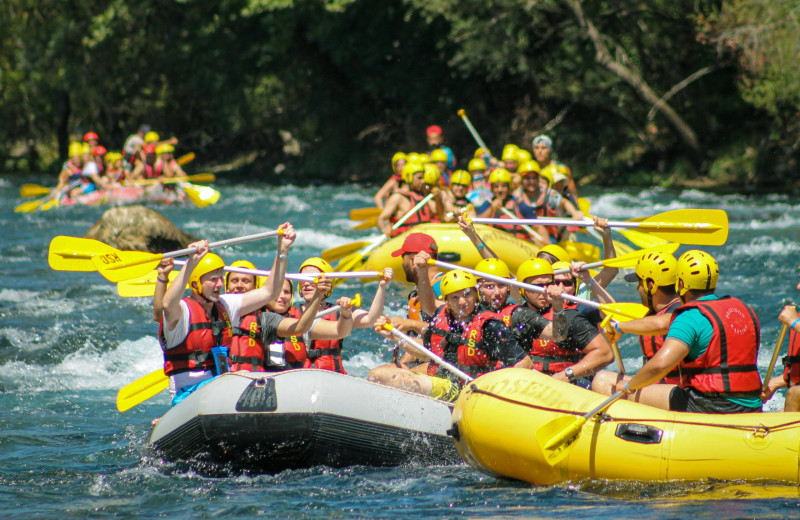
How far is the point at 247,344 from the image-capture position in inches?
225

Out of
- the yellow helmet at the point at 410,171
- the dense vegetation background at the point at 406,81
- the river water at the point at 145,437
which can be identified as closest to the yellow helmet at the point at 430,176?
the yellow helmet at the point at 410,171

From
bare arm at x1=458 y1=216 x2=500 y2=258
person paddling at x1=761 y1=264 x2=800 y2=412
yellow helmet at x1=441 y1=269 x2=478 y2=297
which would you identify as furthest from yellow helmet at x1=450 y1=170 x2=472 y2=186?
person paddling at x1=761 y1=264 x2=800 y2=412

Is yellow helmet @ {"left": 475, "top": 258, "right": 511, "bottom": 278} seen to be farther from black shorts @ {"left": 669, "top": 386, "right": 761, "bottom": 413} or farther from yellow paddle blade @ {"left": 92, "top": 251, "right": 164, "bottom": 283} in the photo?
yellow paddle blade @ {"left": 92, "top": 251, "right": 164, "bottom": 283}

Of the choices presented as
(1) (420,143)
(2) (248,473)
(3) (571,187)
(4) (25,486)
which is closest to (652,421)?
(2) (248,473)

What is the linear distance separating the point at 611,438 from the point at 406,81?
A: 70.4ft

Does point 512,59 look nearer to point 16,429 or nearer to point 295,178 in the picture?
point 295,178

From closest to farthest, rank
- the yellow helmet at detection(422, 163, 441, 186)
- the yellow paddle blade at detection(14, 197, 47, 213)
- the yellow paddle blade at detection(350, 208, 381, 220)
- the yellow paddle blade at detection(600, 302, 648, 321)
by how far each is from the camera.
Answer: the yellow paddle blade at detection(600, 302, 648, 321) < the yellow helmet at detection(422, 163, 441, 186) < the yellow paddle blade at detection(350, 208, 381, 220) < the yellow paddle blade at detection(14, 197, 47, 213)

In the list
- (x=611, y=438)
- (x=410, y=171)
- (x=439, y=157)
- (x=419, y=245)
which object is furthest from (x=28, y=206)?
(x=611, y=438)

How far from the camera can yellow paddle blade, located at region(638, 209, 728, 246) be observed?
259 inches

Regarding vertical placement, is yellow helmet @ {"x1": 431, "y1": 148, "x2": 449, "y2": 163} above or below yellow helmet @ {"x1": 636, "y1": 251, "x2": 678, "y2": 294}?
above

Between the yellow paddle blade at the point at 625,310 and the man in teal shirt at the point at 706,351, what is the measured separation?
371mm

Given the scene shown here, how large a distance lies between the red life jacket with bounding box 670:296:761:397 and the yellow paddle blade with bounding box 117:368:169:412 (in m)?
3.16

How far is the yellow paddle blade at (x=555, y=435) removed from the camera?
4859 mm

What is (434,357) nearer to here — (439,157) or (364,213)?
(364,213)
